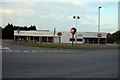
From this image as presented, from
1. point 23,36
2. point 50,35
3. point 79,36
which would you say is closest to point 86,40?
point 79,36

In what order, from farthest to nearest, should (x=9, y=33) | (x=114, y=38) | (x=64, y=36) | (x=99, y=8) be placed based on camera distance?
(x=9, y=33) < (x=114, y=38) < (x=64, y=36) < (x=99, y=8)

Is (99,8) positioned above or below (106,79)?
above

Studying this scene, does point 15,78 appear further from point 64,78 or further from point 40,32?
point 40,32

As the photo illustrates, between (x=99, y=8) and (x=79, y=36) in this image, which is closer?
(x=99, y=8)

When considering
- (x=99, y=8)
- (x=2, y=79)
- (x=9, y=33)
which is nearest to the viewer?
(x=2, y=79)

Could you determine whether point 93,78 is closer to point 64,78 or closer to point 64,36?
point 64,78

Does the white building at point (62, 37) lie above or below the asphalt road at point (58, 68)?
above

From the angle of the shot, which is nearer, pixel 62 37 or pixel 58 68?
pixel 58 68

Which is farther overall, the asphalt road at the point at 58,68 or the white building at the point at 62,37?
the white building at the point at 62,37

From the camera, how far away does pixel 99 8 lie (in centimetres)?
6381

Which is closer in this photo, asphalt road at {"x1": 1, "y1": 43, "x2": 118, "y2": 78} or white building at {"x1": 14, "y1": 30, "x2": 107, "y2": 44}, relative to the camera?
asphalt road at {"x1": 1, "y1": 43, "x2": 118, "y2": 78}

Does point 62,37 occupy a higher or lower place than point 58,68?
higher

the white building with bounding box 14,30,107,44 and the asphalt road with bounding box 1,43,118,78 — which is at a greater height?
the white building with bounding box 14,30,107,44

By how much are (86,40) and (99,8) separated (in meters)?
47.2
